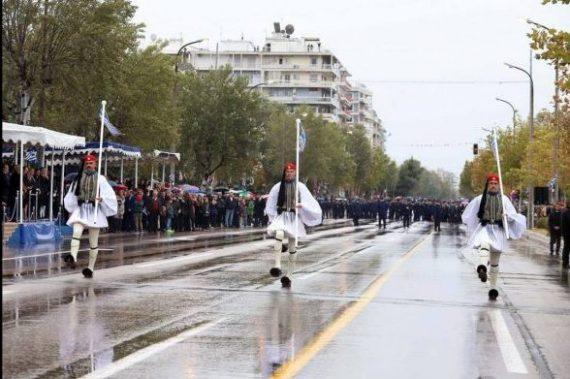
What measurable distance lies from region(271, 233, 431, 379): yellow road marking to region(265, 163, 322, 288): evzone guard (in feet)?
4.65

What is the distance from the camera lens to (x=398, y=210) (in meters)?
64.8

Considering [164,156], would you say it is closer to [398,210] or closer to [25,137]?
[25,137]

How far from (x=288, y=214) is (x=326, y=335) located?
6.05 meters

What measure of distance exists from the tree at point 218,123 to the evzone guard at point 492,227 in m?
51.9

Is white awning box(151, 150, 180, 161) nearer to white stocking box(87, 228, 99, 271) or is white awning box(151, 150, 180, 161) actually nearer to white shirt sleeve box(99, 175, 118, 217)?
white shirt sleeve box(99, 175, 118, 217)

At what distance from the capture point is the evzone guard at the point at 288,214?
52.8 ft

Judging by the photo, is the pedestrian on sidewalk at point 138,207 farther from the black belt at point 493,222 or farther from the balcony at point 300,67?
the balcony at point 300,67

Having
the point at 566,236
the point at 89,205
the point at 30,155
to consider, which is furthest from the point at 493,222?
the point at 30,155

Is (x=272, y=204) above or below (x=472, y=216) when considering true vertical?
above

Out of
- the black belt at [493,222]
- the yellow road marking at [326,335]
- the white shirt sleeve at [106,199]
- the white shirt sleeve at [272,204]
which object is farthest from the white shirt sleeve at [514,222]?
the white shirt sleeve at [106,199]

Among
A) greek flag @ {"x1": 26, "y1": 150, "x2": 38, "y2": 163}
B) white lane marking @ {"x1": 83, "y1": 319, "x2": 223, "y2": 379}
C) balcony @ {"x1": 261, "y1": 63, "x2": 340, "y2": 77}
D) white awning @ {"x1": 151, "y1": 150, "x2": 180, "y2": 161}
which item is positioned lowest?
white lane marking @ {"x1": 83, "y1": 319, "x2": 223, "y2": 379}

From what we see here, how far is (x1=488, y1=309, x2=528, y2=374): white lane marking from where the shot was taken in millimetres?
8731

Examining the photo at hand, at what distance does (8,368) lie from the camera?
779cm

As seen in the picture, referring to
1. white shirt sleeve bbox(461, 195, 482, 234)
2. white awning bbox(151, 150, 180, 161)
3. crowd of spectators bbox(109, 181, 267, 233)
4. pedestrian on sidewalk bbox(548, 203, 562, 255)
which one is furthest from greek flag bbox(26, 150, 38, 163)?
white shirt sleeve bbox(461, 195, 482, 234)
